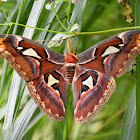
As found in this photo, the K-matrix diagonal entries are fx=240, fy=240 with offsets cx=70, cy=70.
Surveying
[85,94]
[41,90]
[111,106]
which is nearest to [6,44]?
[41,90]

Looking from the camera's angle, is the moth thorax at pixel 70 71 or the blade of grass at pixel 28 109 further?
the blade of grass at pixel 28 109

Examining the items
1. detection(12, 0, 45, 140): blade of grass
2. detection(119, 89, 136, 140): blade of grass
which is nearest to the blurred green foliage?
detection(12, 0, 45, 140): blade of grass

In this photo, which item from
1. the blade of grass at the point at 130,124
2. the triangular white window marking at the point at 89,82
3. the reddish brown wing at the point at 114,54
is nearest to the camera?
the reddish brown wing at the point at 114,54

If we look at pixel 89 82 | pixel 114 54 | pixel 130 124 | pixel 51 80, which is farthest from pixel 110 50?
pixel 130 124

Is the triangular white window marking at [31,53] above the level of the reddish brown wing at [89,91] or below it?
above

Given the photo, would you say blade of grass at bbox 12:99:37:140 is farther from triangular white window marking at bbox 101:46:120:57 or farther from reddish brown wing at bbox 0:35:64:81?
triangular white window marking at bbox 101:46:120:57

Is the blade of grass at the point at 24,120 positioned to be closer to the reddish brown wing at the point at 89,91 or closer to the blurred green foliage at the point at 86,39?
the blurred green foliage at the point at 86,39

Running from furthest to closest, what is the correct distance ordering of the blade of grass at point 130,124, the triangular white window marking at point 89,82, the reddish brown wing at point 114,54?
the blade of grass at point 130,124, the triangular white window marking at point 89,82, the reddish brown wing at point 114,54

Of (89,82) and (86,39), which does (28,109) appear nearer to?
(89,82)

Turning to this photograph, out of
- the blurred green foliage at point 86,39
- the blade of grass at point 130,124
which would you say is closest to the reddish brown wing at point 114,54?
the blurred green foliage at point 86,39
